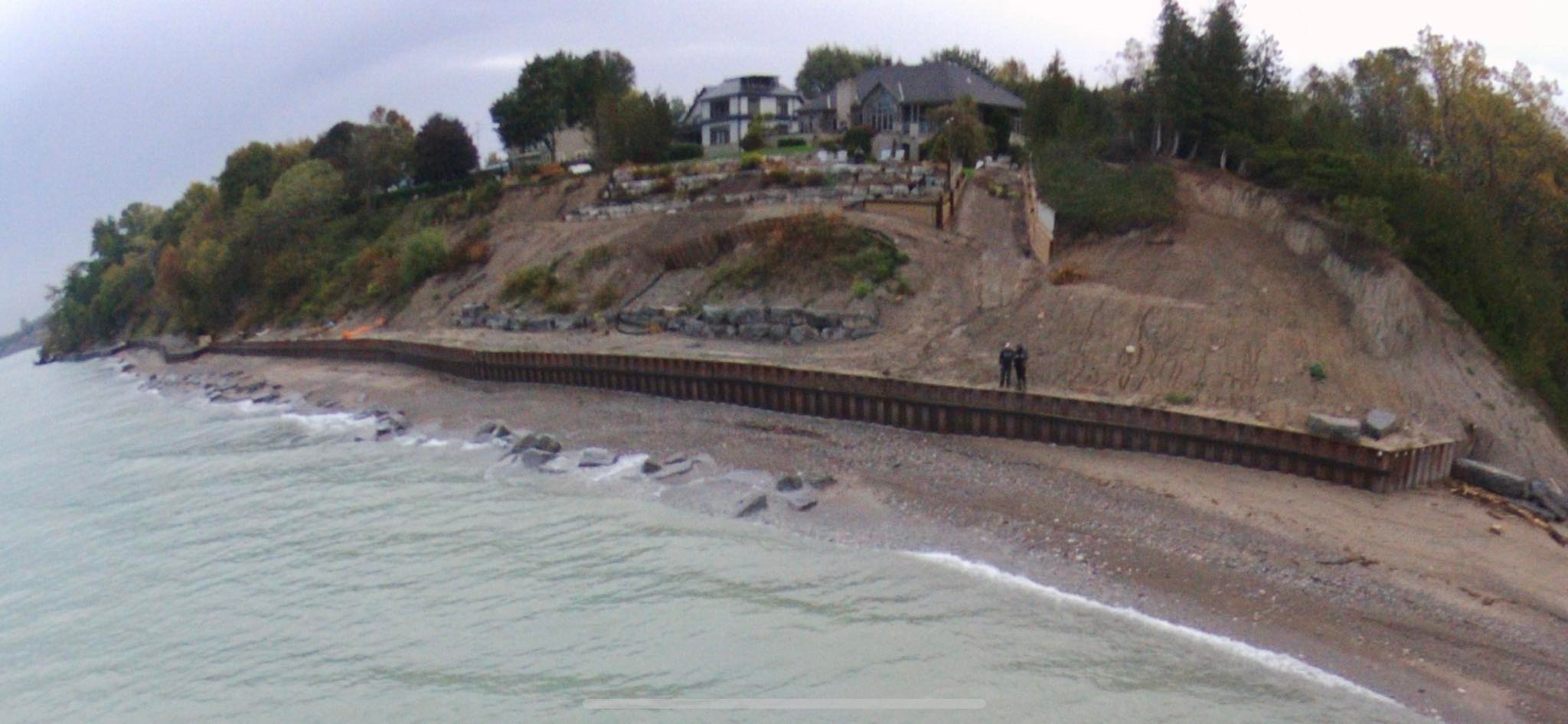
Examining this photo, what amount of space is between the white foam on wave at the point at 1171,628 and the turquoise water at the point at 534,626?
64 mm

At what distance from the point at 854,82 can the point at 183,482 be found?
5035cm

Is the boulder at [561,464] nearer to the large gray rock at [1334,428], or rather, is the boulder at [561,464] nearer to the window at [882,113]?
the large gray rock at [1334,428]

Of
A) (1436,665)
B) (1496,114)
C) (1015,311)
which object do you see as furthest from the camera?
(1496,114)

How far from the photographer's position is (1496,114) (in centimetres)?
3438

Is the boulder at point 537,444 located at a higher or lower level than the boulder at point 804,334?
lower

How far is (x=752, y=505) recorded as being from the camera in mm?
20844

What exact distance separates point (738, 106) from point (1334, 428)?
58.2 metres

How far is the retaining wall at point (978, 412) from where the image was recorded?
20109 millimetres

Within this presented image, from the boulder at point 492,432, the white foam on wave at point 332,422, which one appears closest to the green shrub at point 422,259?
the white foam on wave at point 332,422

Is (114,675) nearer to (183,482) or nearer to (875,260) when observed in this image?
(183,482)

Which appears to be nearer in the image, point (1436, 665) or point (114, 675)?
point (1436, 665)

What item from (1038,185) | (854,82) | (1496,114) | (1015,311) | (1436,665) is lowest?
(1436,665)

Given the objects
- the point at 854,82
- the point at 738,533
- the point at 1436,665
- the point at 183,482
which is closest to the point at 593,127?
the point at 854,82

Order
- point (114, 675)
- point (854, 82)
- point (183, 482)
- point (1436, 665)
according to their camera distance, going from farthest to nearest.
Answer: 1. point (854, 82)
2. point (183, 482)
3. point (114, 675)
4. point (1436, 665)
